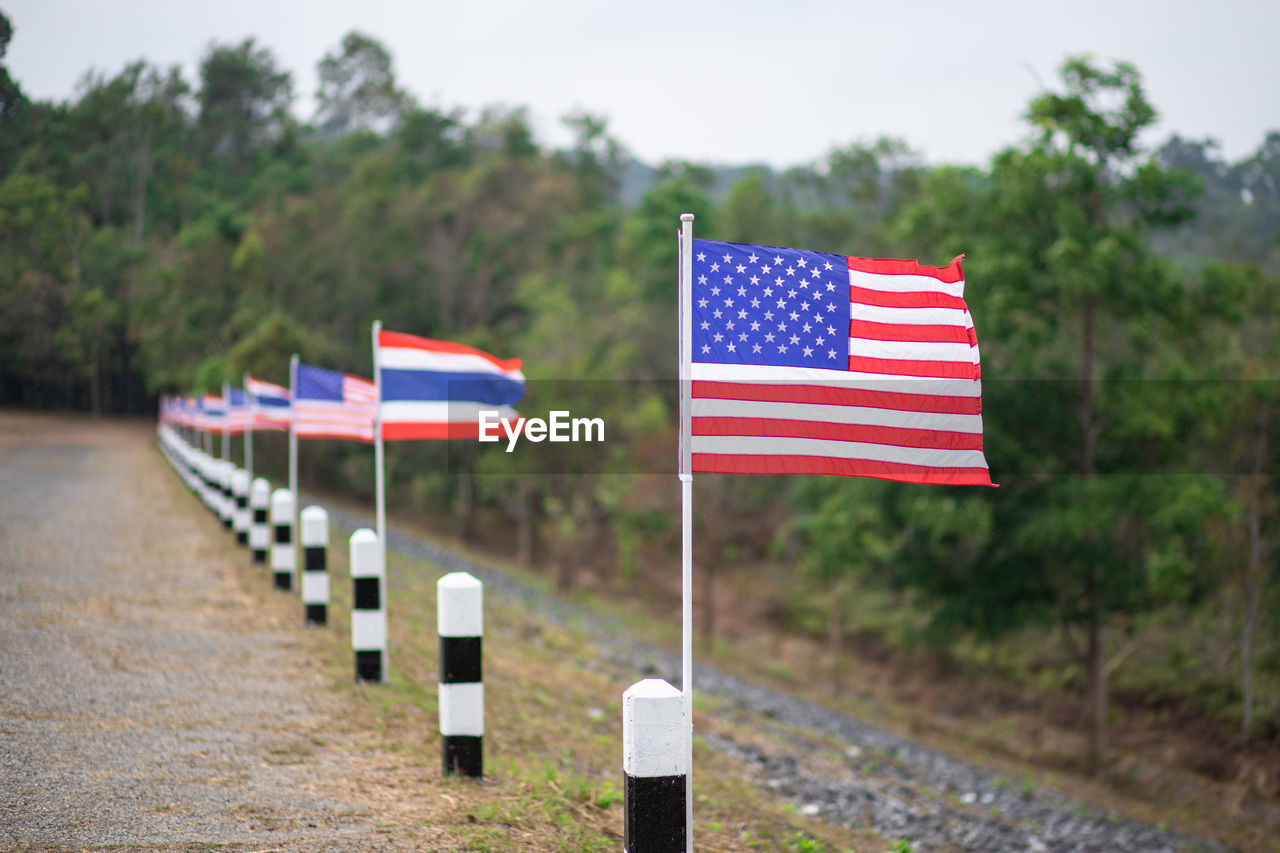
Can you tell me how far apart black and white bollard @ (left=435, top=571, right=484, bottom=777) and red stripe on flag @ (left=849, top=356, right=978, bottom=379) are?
6.39 feet

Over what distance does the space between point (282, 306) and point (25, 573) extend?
4801 centimetres

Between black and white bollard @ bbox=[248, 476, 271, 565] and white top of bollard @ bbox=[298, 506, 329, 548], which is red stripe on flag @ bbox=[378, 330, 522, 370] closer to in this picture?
white top of bollard @ bbox=[298, 506, 329, 548]

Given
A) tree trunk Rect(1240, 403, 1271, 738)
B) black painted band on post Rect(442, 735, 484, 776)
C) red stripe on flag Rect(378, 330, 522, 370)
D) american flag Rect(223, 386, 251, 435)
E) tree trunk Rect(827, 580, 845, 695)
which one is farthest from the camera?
tree trunk Rect(827, 580, 845, 695)

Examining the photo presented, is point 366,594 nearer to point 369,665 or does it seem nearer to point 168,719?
point 369,665

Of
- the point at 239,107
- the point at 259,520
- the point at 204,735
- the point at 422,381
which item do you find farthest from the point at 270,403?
the point at 239,107

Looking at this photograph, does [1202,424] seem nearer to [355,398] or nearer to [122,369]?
[355,398]

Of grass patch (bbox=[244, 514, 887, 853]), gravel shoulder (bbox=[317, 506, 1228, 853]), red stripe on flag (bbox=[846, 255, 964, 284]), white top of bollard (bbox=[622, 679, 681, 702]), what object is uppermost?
red stripe on flag (bbox=[846, 255, 964, 284])

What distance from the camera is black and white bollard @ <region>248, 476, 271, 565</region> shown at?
10.2 m

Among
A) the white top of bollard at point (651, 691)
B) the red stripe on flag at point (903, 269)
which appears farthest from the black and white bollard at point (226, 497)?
the white top of bollard at point (651, 691)

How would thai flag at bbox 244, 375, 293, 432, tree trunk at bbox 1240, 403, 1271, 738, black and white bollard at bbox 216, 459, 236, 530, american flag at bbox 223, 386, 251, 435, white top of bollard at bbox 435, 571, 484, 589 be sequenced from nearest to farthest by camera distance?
white top of bollard at bbox 435, 571, 484, 589 < black and white bollard at bbox 216, 459, 236, 530 < thai flag at bbox 244, 375, 293, 432 < american flag at bbox 223, 386, 251, 435 < tree trunk at bbox 1240, 403, 1271, 738

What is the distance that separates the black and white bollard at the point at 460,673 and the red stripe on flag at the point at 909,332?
2.02 meters

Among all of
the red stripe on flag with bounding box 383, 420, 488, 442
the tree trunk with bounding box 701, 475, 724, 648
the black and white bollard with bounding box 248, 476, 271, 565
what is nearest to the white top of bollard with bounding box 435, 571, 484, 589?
the red stripe on flag with bounding box 383, 420, 488, 442

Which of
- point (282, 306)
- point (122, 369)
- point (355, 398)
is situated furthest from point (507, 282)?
point (355, 398)

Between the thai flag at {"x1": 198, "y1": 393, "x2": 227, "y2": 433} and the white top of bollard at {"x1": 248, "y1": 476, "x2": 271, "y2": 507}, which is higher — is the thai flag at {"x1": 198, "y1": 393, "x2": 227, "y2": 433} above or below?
above
